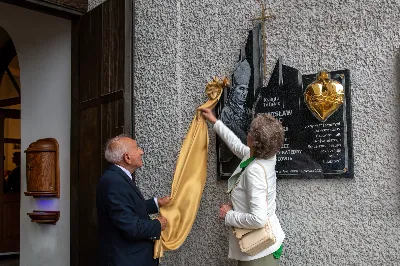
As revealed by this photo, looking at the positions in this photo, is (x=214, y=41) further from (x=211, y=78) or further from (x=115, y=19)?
(x=115, y=19)

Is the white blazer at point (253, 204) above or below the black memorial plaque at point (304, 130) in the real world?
below

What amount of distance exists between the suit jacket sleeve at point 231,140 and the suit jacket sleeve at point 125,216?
76cm

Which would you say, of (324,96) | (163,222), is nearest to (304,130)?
(324,96)

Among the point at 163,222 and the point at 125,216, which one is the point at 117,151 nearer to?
the point at 125,216

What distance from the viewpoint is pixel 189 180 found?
3752 millimetres

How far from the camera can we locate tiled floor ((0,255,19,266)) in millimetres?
7928

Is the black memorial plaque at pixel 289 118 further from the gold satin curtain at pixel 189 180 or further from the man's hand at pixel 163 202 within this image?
the man's hand at pixel 163 202

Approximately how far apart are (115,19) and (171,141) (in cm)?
119

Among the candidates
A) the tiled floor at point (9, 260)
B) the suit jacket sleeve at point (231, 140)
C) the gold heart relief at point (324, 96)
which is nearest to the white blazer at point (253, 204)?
the suit jacket sleeve at point (231, 140)

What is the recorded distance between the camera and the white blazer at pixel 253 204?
2.97 m

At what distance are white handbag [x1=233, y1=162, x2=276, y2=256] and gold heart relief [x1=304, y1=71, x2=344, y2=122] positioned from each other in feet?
1.91

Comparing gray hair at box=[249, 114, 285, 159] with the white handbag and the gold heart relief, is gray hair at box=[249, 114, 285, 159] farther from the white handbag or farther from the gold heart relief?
the gold heart relief

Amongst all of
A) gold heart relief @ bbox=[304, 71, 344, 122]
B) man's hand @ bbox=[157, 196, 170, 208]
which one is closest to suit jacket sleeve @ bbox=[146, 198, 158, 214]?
man's hand @ bbox=[157, 196, 170, 208]

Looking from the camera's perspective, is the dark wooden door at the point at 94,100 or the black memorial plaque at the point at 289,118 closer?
the black memorial plaque at the point at 289,118
